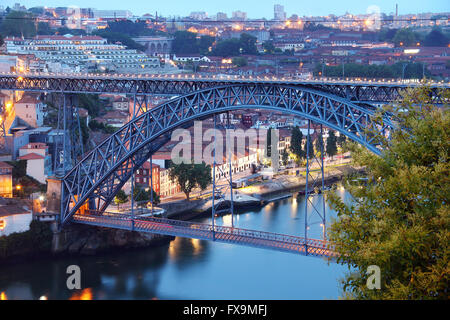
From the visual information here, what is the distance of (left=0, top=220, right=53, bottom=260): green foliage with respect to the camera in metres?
14.2

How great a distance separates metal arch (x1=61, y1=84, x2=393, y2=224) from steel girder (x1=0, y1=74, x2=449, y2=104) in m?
0.15

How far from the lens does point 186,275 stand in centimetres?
1355

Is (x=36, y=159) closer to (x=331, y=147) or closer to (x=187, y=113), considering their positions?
(x=187, y=113)

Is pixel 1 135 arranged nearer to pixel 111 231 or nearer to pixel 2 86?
→ pixel 2 86

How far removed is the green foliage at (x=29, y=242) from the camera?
14172 millimetres

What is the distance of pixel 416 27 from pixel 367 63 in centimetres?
1519

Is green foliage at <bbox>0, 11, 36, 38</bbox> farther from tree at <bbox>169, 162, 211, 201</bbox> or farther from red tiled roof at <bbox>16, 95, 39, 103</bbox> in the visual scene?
tree at <bbox>169, 162, 211, 201</bbox>

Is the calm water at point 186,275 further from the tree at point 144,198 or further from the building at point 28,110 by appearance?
the building at point 28,110

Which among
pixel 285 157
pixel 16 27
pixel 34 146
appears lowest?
pixel 285 157

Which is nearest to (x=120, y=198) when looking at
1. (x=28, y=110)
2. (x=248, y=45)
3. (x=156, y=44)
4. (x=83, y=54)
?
(x=28, y=110)

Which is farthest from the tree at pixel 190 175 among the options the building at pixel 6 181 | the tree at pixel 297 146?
the building at pixel 6 181

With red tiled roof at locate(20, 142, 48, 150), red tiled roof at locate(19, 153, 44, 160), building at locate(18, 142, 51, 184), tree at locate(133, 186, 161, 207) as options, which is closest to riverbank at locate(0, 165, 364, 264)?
tree at locate(133, 186, 161, 207)

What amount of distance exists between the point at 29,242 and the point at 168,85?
3542mm
